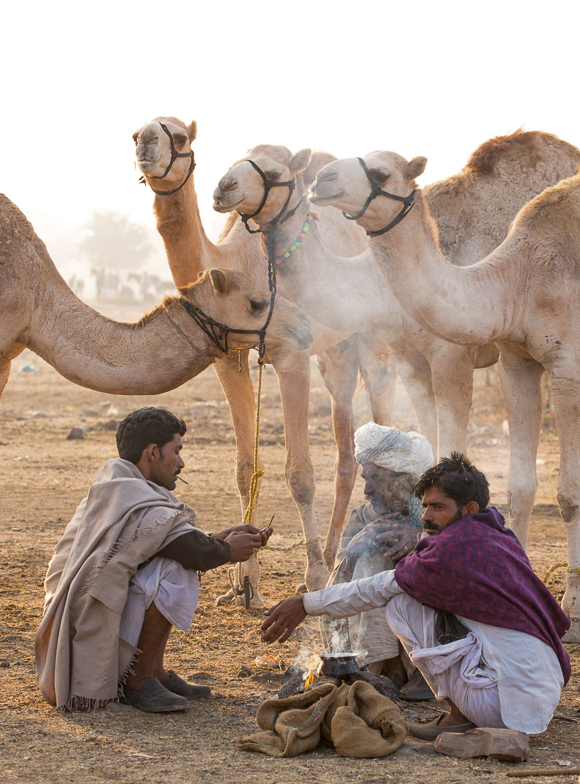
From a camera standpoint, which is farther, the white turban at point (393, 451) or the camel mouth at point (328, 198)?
the camel mouth at point (328, 198)

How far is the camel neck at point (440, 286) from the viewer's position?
15.4ft

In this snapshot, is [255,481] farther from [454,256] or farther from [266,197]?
[454,256]

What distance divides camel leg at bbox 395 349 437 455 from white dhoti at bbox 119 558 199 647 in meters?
2.92

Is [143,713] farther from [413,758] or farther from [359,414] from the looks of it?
[359,414]

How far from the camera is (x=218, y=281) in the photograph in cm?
461

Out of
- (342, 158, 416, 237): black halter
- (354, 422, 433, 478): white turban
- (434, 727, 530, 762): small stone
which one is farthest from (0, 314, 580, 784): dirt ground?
(342, 158, 416, 237): black halter

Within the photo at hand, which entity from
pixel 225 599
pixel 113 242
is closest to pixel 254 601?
pixel 225 599

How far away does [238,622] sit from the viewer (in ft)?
17.5

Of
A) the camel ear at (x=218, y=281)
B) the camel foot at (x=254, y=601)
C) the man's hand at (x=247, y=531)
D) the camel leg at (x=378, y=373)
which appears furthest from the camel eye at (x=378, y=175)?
the camel foot at (x=254, y=601)

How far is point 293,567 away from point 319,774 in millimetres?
4080

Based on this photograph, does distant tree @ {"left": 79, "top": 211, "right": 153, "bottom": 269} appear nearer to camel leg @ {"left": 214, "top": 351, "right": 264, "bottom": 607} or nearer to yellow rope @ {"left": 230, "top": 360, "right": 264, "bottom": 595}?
camel leg @ {"left": 214, "top": 351, "right": 264, "bottom": 607}

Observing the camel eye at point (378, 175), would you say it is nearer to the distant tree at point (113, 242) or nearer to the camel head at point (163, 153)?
the camel head at point (163, 153)

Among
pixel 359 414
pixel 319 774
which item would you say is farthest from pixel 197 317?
pixel 359 414

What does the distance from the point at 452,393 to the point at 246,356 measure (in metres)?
1.36
